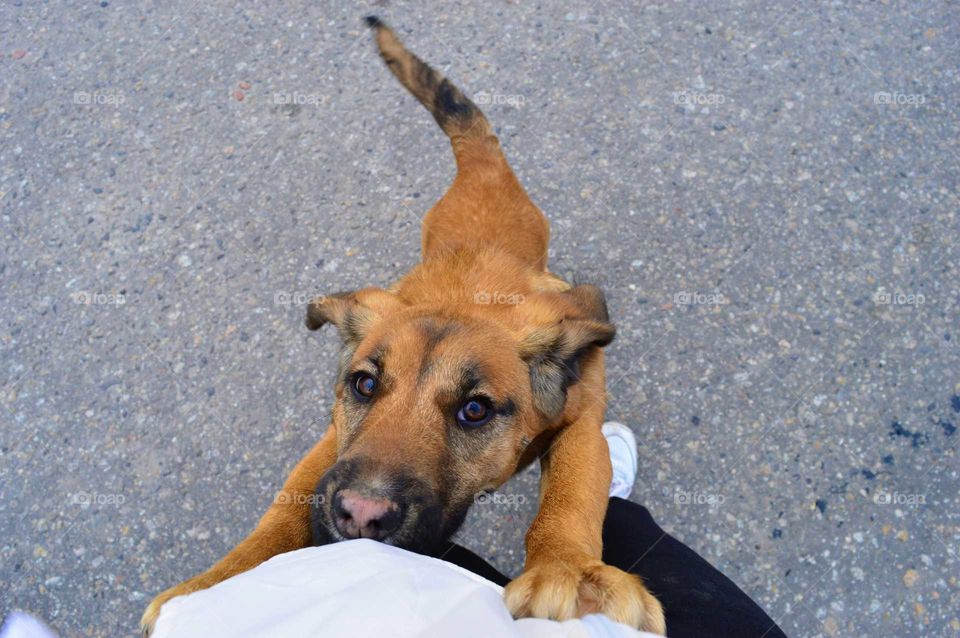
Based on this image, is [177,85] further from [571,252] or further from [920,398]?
[920,398]

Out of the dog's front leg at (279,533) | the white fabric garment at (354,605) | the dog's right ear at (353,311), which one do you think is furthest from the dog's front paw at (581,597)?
the dog's right ear at (353,311)

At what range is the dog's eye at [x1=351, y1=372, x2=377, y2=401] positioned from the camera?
8.93 feet

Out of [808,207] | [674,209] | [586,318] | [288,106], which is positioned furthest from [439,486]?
[288,106]

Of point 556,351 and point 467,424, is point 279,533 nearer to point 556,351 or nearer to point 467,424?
point 467,424

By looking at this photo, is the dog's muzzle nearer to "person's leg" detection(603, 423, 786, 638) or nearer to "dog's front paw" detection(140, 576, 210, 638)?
"dog's front paw" detection(140, 576, 210, 638)

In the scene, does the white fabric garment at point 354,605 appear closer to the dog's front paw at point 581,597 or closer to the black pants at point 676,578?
the dog's front paw at point 581,597

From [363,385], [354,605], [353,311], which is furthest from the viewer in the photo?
[353,311]

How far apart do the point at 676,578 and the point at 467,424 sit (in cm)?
99

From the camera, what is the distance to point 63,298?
449 cm

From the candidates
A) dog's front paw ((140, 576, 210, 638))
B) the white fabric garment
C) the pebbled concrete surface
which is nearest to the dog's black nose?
the white fabric garment

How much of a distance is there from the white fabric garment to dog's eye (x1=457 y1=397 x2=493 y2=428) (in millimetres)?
913

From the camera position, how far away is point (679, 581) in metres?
2.52

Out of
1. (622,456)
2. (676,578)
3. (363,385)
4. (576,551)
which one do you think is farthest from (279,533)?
(622,456)

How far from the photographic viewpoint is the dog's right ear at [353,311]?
9.98 ft
